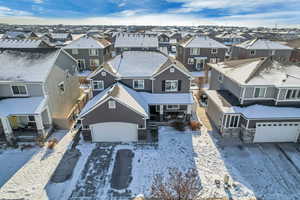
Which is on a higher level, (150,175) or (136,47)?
(136,47)

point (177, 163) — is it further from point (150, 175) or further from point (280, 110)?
point (280, 110)

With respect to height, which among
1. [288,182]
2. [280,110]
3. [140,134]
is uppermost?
[280,110]

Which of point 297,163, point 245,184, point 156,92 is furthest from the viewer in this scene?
point 156,92

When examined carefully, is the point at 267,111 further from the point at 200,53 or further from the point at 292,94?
the point at 200,53

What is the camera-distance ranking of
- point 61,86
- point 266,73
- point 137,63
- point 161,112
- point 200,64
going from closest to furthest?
point 266,73, point 161,112, point 61,86, point 137,63, point 200,64

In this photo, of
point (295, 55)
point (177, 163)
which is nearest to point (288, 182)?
point (177, 163)

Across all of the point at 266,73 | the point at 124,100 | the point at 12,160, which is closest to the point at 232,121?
the point at 266,73

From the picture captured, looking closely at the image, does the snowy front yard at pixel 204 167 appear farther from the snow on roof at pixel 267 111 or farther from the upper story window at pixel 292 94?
the upper story window at pixel 292 94
